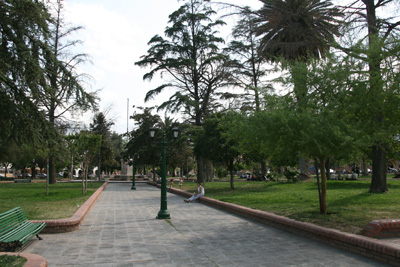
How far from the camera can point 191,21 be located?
32.8 m

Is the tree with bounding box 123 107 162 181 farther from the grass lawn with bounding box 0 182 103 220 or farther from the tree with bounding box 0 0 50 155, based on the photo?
the tree with bounding box 0 0 50 155

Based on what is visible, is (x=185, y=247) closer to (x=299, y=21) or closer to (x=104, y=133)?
(x=299, y=21)

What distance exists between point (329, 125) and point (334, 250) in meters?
2.94

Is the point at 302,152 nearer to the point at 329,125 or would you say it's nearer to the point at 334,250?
the point at 329,125

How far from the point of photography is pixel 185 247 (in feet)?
24.5

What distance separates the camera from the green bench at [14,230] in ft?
21.6

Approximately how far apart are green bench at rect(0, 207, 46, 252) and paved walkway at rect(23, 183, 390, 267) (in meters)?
0.35

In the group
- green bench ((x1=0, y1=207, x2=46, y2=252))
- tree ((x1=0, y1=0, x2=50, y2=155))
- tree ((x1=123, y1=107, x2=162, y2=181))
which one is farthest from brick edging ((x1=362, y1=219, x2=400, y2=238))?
tree ((x1=123, y1=107, x2=162, y2=181))

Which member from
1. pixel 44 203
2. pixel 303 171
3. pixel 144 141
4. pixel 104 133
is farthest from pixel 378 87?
pixel 104 133

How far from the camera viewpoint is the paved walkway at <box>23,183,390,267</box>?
626 cm

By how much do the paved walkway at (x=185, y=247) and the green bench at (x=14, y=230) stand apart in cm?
35

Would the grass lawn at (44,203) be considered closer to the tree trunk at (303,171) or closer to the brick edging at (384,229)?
the brick edging at (384,229)

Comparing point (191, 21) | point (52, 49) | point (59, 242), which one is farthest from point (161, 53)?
point (59, 242)

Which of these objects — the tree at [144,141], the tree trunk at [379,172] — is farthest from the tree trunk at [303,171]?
the tree at [144,141]
